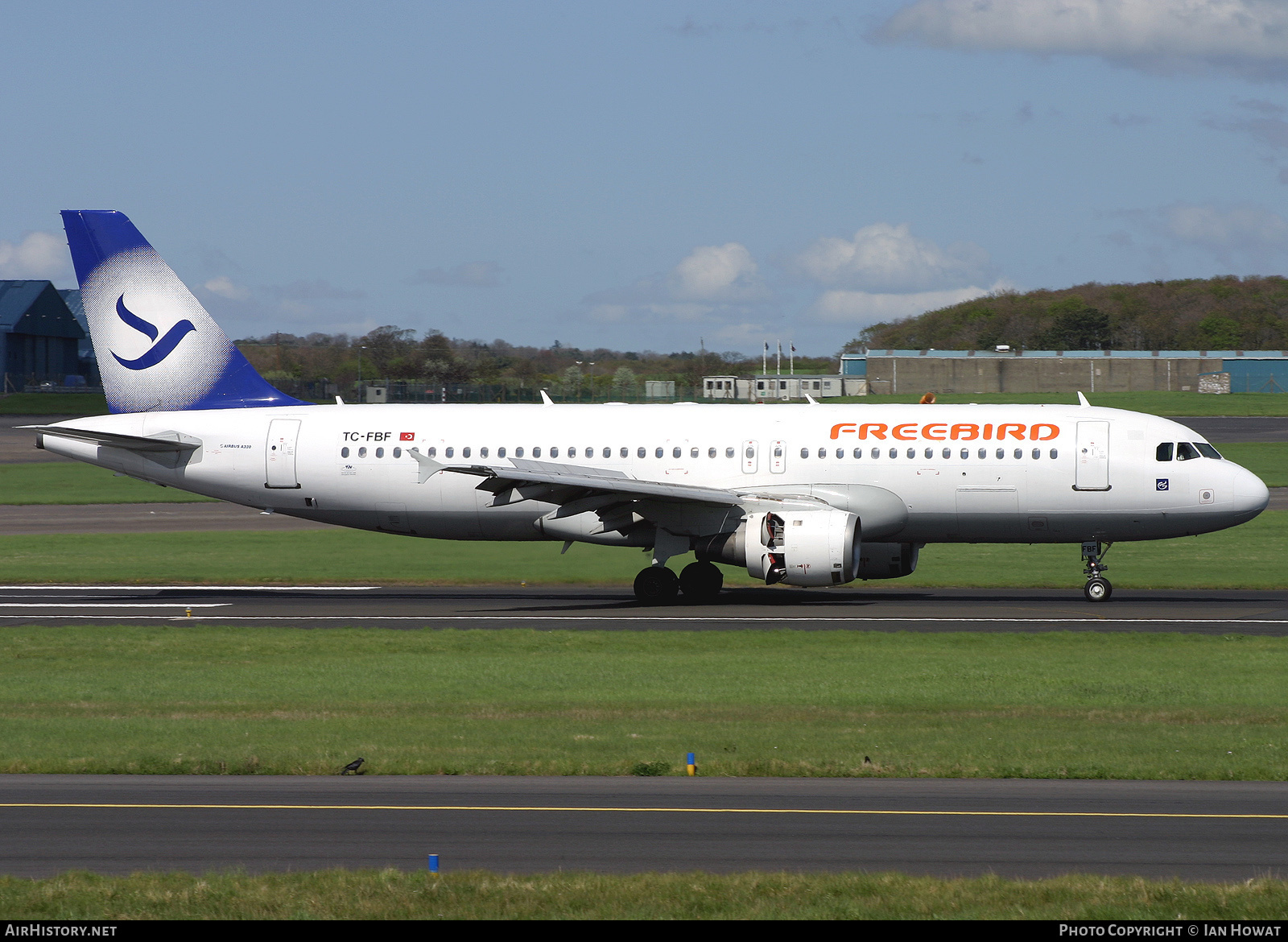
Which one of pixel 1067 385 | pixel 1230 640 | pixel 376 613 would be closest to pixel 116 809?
pixel 376 613

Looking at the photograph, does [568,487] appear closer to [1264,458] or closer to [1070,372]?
[1264,458]

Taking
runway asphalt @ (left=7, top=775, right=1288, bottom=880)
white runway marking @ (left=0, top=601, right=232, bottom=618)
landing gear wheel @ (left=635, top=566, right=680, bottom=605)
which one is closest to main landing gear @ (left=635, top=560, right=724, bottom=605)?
landing gear wheel @ (left=635, top=566, right=680, bottom=605)

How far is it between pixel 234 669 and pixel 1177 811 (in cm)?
1521

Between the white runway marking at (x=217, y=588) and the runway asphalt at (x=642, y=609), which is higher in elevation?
the white runway marking at (x=217, y=588)

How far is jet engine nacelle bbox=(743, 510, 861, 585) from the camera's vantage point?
97.9 ft

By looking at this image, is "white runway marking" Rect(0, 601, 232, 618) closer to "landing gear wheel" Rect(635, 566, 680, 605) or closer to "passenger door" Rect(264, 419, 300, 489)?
"passenger door" Rect(264, 419, 300, 489)

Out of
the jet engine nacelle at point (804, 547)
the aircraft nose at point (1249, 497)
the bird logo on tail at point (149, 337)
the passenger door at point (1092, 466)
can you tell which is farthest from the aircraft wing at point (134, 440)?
the aircraft nose at point (1249, 497)

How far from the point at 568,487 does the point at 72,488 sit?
47527 millimetres

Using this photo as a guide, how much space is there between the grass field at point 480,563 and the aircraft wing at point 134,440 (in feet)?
14.2

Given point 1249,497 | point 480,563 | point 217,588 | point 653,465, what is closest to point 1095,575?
point 1249,497

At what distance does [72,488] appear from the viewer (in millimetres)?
70562

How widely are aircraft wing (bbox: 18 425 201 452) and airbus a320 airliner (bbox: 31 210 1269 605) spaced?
0.25 ft

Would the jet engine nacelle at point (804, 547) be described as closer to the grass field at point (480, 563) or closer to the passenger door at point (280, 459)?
the grass field at point (480, 563)

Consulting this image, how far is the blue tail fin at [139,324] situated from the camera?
36.0 meters
